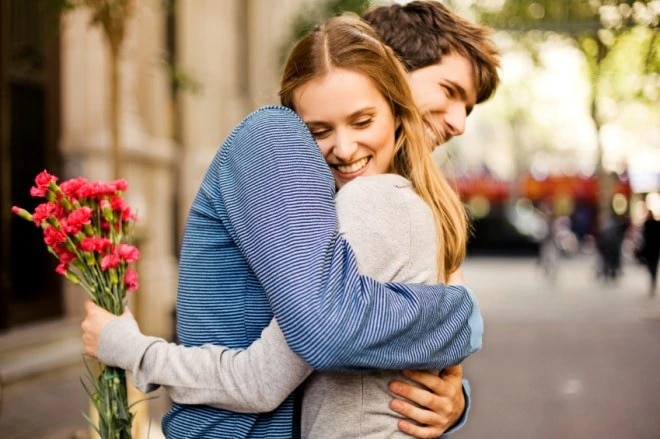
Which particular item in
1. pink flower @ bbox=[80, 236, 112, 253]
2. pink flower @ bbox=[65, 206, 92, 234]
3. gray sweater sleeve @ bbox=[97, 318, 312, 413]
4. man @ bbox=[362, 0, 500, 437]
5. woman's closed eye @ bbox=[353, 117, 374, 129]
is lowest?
gray sweater sleeve @ bbox=[97, 318, 312, 413]

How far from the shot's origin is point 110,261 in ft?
5.98

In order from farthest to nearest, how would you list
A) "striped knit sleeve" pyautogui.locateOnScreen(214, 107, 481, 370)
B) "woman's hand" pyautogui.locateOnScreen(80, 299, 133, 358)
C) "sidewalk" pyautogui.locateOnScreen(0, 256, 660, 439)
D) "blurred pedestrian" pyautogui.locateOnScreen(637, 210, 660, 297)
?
"blurred pedestrian" pyautogui.locateOnScreen(637, 210, 660, 297) < "sidewalk" pyautogui.locateOnScreen(0, 256, 660, 439) < "woman's hand" pyautogui.locateOnScreen(80, 299, 133, 358) < "striped knit sleeve" pyautogui.locateOnScreen(214, 107, 481, 370)

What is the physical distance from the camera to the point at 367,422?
61.0 inches

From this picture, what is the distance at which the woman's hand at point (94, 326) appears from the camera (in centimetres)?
172

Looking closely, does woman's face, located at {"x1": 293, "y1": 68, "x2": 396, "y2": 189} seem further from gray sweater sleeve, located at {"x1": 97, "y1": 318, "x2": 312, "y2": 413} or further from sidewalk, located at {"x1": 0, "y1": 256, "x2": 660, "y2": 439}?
sidewalk, located at {"x1": 0, "y1": 256, "x2": 660, "y2": 439}

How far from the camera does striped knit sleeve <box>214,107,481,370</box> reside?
4.50 ft

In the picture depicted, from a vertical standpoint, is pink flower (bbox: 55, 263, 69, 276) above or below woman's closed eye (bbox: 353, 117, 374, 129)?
below

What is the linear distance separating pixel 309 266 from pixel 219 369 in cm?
32

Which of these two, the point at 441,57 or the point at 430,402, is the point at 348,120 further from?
the point at 441,57

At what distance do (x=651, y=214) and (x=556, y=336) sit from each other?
7.60m

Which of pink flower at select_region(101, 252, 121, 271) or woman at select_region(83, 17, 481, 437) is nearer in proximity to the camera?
woman at select_region(83, 17, 481, 437)

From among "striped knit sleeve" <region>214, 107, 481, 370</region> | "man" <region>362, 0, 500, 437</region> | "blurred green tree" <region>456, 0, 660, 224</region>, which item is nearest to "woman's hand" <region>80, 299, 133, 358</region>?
"striped knit sleeve" <region>214, 107, 481, 370</region>

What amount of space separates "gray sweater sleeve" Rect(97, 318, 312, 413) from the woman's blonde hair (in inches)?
16.2

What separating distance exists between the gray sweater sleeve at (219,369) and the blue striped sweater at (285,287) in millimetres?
46
